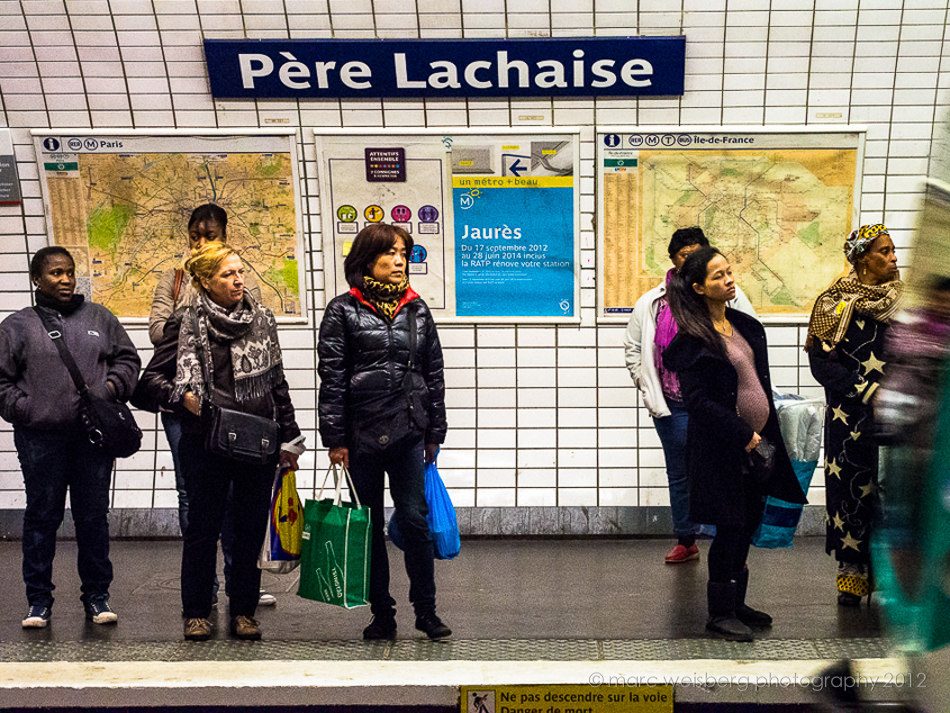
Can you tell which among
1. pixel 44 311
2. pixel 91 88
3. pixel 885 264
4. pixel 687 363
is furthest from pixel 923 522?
pixel 91 88

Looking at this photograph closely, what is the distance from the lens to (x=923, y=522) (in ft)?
10.1

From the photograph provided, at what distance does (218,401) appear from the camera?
195 inches

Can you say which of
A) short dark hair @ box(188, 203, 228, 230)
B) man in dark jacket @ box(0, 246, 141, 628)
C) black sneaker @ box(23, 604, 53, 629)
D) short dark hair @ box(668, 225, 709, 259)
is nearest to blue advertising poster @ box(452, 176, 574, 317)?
short dark hair @ box(668, 225, 709, 259)

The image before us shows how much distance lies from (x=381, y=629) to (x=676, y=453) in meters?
2.19

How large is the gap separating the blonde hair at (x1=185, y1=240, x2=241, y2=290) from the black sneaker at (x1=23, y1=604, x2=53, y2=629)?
185 centimetres

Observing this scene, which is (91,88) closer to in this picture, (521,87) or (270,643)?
(521,87)

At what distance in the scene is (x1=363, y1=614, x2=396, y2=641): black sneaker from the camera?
16.9ft

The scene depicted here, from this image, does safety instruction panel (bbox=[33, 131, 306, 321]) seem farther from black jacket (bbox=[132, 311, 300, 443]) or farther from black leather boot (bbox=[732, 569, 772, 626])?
black leather boot (bbox=[732, 569, 772, 626])

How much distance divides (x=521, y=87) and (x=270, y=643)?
147 inches

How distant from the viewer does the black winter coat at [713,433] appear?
4965 millimetres

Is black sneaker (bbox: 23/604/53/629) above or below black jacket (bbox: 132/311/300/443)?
below

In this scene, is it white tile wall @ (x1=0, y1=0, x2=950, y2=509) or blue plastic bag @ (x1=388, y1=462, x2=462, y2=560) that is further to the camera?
white tile wall @ (x1=0, y1=0, x2=950, y2=509)

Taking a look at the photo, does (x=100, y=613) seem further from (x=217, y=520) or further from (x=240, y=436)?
(x=240, y=436)

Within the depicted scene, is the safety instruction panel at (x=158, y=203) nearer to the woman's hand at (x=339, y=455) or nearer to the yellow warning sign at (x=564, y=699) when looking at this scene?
the woman's hand at (x=339, y=455)
